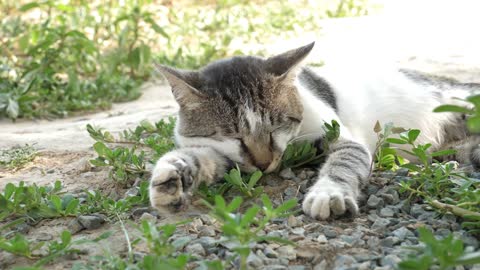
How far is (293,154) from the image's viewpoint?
2.84m

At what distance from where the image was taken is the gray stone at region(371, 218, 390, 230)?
213cm

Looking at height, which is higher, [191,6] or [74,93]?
[191,6]

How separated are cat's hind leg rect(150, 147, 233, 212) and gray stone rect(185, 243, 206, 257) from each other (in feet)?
1.21

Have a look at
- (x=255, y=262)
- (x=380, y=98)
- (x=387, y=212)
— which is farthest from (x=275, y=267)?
(x=380, y=98)

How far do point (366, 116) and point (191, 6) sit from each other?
6.25 meters

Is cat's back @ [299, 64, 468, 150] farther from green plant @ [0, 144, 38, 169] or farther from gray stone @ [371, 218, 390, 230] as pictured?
green plant @ [0, 144, 38, 169]

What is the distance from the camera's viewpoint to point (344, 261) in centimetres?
184

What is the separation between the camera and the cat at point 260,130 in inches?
92.8

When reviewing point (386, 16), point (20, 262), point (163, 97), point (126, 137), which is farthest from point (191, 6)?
point (20, 262)

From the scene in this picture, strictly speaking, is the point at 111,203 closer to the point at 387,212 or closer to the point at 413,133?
the point at 387,212

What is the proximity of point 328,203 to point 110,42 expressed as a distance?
5.54m

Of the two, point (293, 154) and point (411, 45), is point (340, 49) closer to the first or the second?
point (411, 45)

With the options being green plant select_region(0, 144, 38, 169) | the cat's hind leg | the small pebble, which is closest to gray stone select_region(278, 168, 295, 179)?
the cat's hind leg

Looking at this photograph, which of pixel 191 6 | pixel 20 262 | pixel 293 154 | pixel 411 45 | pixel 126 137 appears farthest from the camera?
pixel 191 6
